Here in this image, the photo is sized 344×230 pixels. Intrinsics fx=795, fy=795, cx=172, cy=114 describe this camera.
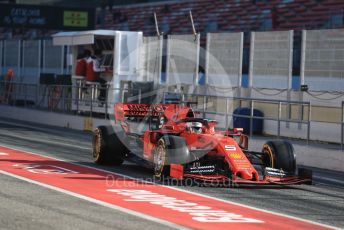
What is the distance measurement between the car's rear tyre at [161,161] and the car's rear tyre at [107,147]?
1.63m

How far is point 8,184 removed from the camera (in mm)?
11328

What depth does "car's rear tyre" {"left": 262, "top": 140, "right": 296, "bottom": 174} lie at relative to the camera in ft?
41.2

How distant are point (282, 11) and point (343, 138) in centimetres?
1830

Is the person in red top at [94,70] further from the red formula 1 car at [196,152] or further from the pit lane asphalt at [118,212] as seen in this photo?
the red formula 1 car at [196,152]

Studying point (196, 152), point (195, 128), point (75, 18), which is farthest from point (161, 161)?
point (75, 18)

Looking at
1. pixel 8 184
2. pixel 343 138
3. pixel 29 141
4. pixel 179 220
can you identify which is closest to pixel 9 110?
pixel 29 141

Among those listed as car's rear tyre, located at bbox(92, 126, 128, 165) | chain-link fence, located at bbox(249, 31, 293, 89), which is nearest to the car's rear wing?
car's rear tyre, located at bbox(92, 126, 128, 165)

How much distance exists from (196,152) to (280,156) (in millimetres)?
1370

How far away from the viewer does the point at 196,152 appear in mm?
12305

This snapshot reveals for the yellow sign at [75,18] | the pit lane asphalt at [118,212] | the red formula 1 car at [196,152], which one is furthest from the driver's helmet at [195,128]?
the yellow sign at [75,18]

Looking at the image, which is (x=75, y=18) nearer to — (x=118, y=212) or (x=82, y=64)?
(x=82, y=64)

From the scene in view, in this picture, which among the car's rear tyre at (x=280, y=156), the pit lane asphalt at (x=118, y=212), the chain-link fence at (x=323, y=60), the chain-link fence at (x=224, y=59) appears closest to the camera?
the pit lane asphalt at (x=118, y=212)

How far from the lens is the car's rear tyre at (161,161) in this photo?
12141 mm

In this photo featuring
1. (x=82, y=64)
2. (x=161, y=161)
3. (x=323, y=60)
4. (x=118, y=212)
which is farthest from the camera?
(x=82, y=64)
